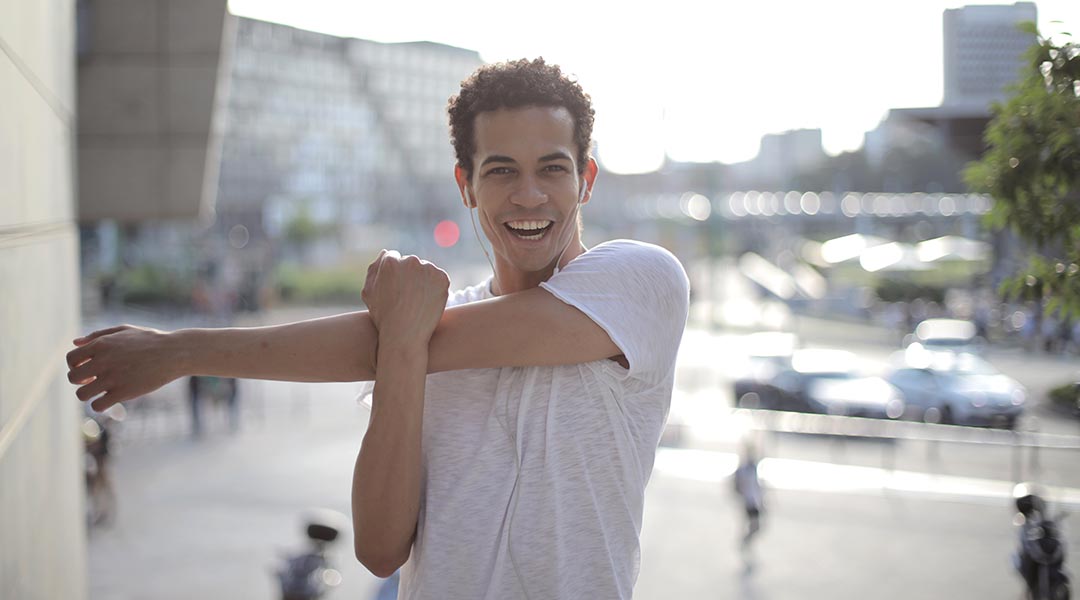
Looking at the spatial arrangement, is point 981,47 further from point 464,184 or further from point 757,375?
point 757,375

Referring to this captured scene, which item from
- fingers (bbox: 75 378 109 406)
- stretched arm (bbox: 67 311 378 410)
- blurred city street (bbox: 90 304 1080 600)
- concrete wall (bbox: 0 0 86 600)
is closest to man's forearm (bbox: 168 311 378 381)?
stretched arm (bbox: 67 311 378 410)

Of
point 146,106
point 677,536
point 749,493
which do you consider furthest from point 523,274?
point 677,536

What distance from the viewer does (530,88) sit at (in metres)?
1.83

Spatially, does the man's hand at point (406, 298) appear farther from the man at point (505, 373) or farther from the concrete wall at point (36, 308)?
the concrete wall at point (36, 308)

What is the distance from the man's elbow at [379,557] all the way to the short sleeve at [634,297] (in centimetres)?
52

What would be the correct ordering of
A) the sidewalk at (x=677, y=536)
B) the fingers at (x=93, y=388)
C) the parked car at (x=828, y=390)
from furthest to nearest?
the parked car at (x=828, y=390) < the sidewalk at (x=677, y=536) < the fingers at (x=93, y=388)

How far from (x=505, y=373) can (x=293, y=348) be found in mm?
380

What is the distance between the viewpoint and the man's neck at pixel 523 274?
6.55ft

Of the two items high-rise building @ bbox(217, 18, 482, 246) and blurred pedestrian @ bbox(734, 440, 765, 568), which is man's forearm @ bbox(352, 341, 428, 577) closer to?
blurred pedestrian @ bbox(734, 440, 765, 568)

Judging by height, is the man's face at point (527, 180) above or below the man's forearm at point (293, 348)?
above

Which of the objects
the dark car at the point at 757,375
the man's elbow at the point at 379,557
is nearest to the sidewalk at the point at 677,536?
the dark car at the point at 757,375

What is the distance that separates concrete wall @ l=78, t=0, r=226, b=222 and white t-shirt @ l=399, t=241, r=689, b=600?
264 inches

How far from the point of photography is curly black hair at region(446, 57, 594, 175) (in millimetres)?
1837

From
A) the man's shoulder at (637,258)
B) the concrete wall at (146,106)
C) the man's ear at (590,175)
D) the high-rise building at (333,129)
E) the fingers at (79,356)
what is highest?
the high-rise building at (333,129)
